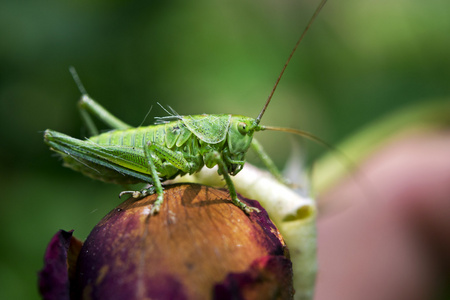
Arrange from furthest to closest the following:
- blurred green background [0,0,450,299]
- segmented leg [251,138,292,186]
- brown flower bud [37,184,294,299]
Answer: blurred green background [0,0,450,299] → segmented leg [251,138,292,186] → brown flower bud [37,184,294,299]

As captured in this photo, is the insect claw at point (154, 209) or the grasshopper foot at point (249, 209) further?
the grasshopper foot at point (249, 209)

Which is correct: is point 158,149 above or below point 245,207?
above

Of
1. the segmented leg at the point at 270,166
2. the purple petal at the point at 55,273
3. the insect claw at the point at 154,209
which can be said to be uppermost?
the segmented leg at the point at 270,166

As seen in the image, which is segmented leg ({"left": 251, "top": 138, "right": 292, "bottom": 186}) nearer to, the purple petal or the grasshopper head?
the grasshopper head

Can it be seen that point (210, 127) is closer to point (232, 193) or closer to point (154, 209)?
point (232, 193)

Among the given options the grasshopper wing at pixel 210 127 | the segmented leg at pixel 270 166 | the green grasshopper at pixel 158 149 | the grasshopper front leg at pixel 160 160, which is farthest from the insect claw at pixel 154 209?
the grasshopper wing at pixel 210 127

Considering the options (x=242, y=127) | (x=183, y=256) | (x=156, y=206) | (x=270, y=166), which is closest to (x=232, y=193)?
(x=156, y=206)

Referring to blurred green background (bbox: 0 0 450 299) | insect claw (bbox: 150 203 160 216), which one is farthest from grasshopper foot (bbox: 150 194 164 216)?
blurred green background (bbox: 0 0 450 299)

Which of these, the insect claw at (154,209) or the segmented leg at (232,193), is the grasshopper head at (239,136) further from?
the insect claw at (154,209)

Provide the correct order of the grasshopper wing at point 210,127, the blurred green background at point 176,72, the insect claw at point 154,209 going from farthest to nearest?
the blurred green background at point 176,72, the grasshopper wing at point 210,127, the insect claw at point 154,209
